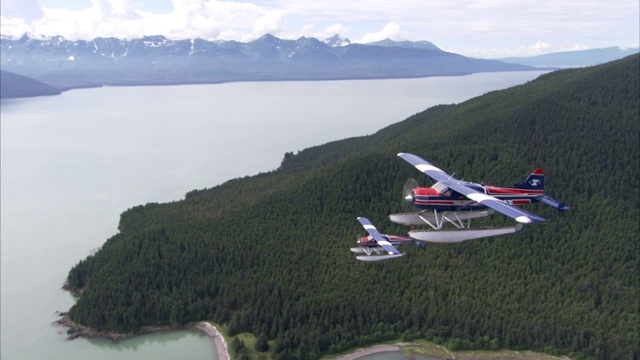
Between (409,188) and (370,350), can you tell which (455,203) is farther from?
(370,350)

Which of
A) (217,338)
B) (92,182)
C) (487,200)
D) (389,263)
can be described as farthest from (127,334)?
(92,182)

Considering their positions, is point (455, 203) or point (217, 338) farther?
point (217, 338)

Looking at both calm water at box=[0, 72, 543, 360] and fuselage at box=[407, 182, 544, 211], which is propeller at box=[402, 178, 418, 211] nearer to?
fuselage at box=[407, 182, 544, 211]

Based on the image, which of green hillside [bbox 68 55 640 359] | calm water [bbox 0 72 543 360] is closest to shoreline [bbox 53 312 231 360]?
calm water [bbox 0 72 543 360]

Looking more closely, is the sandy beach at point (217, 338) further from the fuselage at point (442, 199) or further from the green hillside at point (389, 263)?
the fuselage at point (442, 199)

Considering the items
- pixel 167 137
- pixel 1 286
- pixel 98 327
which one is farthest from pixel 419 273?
pixel 167 137
